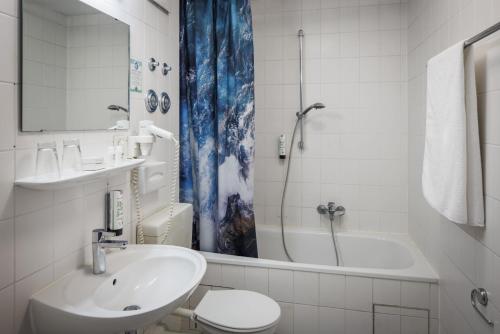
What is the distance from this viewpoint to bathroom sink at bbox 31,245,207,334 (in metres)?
1.05

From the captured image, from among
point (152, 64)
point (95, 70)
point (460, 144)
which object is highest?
point (152, 64)

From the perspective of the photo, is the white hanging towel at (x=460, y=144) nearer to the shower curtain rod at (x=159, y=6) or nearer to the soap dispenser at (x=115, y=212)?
the soap dispenser at (x=115, y=212)

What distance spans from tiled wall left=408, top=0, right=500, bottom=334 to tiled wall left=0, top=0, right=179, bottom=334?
1694mm

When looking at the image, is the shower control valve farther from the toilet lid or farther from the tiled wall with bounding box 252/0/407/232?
the toilet lid

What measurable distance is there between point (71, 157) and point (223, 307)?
1087 millimetres

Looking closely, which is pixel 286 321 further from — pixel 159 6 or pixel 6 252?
pixel 159 6

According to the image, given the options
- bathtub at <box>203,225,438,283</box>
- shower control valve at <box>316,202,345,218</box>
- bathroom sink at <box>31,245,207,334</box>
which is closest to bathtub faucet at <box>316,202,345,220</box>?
shower control valve at <box>316,202,345,218</box>

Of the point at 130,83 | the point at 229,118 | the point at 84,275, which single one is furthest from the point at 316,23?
the point at 84,275

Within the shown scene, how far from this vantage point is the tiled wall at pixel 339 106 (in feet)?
8.54

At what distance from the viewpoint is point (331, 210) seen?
8.84 ft

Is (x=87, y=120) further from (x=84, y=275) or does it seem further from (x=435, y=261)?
(x=435, y=261)

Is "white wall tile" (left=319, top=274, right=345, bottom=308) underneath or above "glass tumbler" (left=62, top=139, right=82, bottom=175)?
underneath

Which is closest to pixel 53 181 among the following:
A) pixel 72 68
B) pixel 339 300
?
pixel 72 68

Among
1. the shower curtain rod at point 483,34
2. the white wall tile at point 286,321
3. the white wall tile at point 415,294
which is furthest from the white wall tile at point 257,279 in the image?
the shower curtain rod at point 483,34
